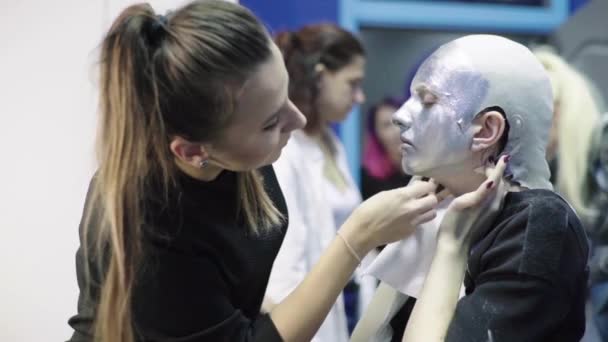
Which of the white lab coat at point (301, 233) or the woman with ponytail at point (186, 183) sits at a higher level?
the woman with ponytail at point (186, 183)

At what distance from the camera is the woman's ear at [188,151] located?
43.2 inches

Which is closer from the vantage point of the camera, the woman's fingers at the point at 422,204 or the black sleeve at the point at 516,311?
the black sleeve at the point at 516,311

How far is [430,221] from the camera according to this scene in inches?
45.0

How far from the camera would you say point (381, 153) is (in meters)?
3.22

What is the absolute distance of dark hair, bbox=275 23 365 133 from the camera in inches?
85.0

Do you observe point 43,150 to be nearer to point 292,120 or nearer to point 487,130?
point 292,120

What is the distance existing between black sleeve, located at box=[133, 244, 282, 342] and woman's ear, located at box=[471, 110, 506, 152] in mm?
389

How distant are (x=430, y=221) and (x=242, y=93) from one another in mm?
302

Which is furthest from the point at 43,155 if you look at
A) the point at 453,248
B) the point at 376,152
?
the point at 376,152

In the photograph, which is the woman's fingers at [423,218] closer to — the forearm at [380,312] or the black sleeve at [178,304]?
the forearm at [380,312]

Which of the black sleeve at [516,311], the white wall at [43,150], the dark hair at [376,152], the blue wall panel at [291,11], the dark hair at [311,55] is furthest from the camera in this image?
the dark hair at [376,152]

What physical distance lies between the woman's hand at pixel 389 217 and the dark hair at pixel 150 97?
216 mm

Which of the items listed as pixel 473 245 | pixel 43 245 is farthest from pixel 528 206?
pixel 43 245

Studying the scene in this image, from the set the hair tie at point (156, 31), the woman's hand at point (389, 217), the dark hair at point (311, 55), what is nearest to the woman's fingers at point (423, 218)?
the woman's hand at point (389, 217)
